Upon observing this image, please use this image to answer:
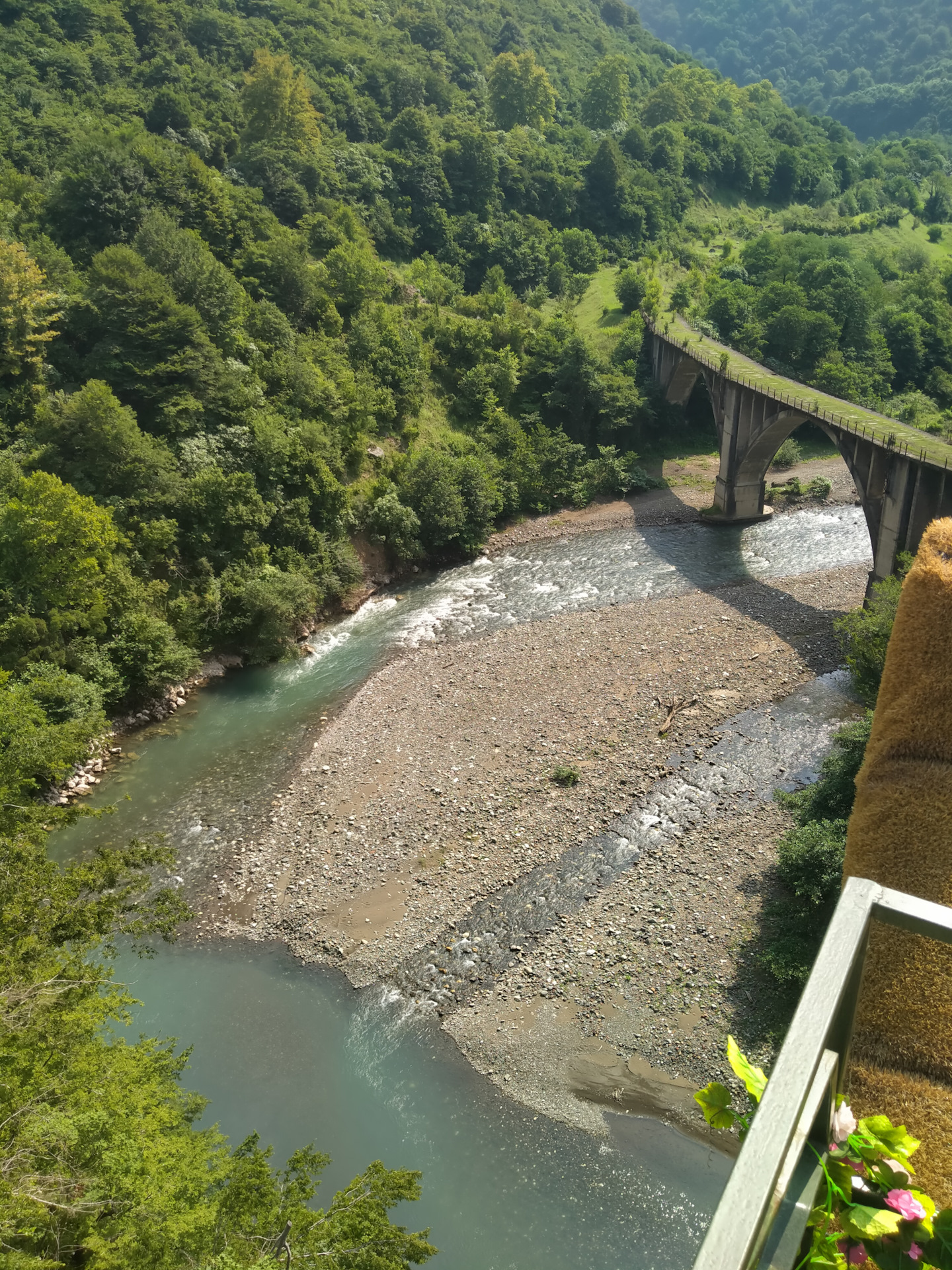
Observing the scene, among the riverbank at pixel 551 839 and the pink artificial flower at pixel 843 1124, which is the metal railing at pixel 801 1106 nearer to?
the pink artificial flower at pixel 843 1124

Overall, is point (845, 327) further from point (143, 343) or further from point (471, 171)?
point (143, 343)

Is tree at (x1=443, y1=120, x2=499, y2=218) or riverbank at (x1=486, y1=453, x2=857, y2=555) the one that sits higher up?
tree at (x1=443, y1=120, x2=499, y2=218)

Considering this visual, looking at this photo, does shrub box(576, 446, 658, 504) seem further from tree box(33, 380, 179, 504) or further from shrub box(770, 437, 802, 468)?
tree box(33, 380, 179, 504)

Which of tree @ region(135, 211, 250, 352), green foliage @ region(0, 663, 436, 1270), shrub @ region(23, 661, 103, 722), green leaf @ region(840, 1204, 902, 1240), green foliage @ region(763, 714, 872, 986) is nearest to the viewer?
green leaf @ region(840, 1204, 902, 1240)

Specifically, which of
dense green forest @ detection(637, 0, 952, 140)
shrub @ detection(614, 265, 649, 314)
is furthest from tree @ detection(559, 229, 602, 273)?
dense green forest @ detection(637, 0, 952, 140)

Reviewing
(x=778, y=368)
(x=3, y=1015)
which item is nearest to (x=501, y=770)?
(x=3, y=1015)

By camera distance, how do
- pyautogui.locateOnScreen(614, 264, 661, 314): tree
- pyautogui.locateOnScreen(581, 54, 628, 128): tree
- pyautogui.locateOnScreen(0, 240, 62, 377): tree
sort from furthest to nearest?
pyautogui.locateOnScreen(581, 54, 628, 128): tree
pyautogui.locateOnScreen(614, 264, 661, 314): tree
pyautogui.locateOnScreen(0, 240, 62, 377): tree

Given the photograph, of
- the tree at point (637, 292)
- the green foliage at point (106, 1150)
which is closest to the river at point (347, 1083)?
the green foliage at point (106, 1150)
